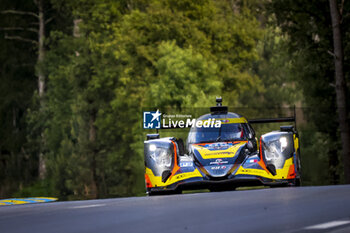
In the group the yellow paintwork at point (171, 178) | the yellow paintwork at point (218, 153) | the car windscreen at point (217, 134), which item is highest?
the car windscreen at point (217, 134)

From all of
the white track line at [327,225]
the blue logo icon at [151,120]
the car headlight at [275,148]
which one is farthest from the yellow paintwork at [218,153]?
the white track line at [327,225]

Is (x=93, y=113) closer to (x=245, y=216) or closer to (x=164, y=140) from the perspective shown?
(x=164, y=140)

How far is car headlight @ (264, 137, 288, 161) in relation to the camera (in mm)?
16328

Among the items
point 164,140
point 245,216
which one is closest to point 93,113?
point 164,140

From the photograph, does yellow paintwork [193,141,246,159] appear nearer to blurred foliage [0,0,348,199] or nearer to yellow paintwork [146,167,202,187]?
yellow paintwork [146,167,202,187]

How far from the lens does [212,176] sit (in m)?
15.9

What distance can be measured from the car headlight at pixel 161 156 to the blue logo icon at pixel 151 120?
566 millimetres

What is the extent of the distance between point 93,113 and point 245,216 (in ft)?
180

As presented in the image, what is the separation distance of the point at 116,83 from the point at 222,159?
46767 mm

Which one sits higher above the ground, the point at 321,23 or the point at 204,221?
the point at 321,23

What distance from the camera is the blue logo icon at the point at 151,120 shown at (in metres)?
17.4

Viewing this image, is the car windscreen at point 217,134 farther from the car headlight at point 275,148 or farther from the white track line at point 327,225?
the white track line at point 327,225

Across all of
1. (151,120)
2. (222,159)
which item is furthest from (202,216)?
(151,120)

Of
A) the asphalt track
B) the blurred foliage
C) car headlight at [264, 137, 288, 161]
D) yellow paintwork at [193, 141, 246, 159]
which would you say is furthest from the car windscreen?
the blurred foliage
